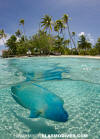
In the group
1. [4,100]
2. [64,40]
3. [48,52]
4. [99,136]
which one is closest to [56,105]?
[99,136]

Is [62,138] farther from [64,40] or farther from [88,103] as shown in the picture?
[64,40]

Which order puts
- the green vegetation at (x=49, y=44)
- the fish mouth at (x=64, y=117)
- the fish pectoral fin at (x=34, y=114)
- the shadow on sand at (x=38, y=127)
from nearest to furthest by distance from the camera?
the shadow on sand at (x=38, y=127) → the fish mouth at (x=64, y=117) → the fish pectoral fin at (x=34, y=114) → the green vegetation at (x=49, y=44)

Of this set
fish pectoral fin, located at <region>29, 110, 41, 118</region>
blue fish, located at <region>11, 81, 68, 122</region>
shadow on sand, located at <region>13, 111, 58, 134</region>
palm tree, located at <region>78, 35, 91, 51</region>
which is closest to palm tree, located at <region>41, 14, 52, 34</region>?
palm tree, located at <region>78, 35, 91, 51</region>

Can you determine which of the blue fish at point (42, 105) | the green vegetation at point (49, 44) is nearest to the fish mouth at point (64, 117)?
the blue fish at point (42, 105)

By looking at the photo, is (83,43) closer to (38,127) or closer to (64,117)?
(64,117)

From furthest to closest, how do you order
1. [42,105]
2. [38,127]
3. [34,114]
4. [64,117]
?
[42,105] → [34,114] → [64,117] → [38,127]

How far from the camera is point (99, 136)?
1794 mm

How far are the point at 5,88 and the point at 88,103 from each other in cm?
346

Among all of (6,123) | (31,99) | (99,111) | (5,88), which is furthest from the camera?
(5,88)

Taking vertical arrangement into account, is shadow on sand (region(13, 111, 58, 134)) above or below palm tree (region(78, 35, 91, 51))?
below

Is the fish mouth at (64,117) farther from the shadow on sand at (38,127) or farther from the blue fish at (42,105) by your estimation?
the shadow on sand at (38,127)

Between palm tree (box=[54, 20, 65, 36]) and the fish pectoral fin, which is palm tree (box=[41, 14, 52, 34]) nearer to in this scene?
palm tree (box=[54, 20, 65, 36])

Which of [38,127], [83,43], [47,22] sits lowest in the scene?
[38,127]

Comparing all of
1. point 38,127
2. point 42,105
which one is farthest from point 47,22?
point 38,127
